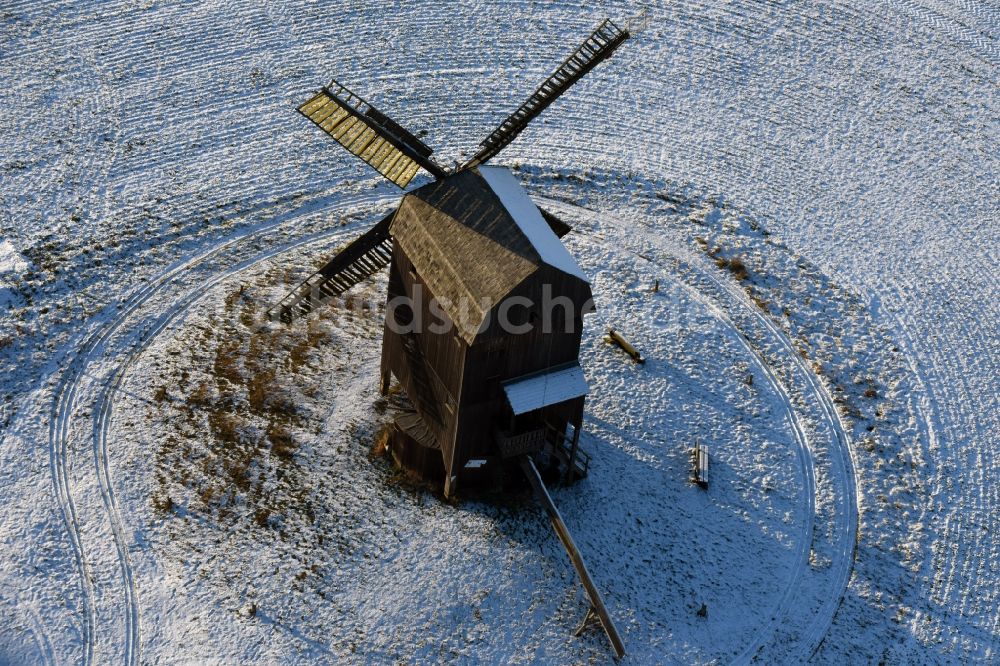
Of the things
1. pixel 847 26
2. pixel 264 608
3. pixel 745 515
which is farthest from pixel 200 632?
pixel 847 26

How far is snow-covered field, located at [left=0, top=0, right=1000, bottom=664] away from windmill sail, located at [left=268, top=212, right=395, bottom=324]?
398 centimetres

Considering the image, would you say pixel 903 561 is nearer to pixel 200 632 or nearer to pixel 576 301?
pixel 576 301

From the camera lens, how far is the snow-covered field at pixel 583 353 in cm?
2494

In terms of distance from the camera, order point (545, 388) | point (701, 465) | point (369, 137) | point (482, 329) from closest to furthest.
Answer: point (482, 329) < point (369, 137) < point (545, 388) < point (701, 465)

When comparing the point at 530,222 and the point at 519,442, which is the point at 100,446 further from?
the point at 530,222

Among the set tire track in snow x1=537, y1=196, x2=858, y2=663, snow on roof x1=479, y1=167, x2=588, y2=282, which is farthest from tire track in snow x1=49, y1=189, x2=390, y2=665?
tire track in snow x1=537, y1=196, x2=858, y2=663

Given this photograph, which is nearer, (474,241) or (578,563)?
(474,241)

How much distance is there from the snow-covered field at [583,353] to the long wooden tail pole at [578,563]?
689 mm

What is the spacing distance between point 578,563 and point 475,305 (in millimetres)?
6436

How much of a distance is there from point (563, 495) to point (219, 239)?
1442 cm

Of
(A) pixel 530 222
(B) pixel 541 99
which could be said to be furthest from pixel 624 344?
(B) pixel 541 99

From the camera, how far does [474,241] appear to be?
23.9m

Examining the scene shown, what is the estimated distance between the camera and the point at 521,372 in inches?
978

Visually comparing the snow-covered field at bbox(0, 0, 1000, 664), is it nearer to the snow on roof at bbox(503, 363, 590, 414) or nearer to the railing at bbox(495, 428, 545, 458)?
the railing at bbox(495, 428, 545, 458)
